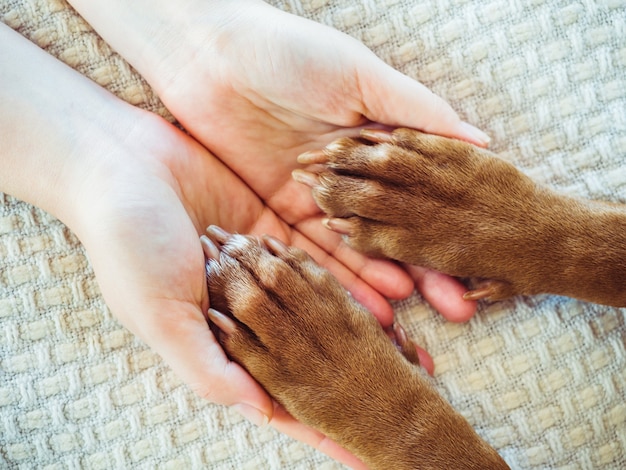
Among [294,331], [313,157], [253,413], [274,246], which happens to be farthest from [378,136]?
[253,413]

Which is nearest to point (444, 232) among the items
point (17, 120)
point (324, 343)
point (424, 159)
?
point (424, 159)

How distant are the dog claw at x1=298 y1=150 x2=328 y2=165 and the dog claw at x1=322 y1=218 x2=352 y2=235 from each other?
11 cm

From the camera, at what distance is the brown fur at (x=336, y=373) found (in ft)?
3.22

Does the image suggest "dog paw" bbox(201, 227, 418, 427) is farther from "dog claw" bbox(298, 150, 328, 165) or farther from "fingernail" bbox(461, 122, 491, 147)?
"fingernail" bbox(461, 122, 491, 147)

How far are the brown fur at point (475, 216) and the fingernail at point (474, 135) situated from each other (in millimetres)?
69

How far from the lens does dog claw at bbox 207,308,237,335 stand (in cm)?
100

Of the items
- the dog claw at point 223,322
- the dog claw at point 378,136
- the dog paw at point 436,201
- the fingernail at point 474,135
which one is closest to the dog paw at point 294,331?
the dog claw at point 223,322

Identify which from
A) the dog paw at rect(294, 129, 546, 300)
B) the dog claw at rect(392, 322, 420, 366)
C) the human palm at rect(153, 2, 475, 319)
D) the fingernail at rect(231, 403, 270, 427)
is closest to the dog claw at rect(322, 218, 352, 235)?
the dog paw at rect(294, 129, 546, 300)

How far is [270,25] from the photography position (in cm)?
106

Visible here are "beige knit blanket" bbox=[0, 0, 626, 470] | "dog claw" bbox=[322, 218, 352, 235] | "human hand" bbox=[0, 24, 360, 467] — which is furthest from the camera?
"beige knit blanket" bbox=[0, 0, 626, 470]

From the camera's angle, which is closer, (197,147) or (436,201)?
(436,201)

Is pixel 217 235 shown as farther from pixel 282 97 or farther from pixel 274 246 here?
pixel 282 97

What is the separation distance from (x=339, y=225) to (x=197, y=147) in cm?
33

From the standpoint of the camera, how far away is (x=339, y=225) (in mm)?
1070
